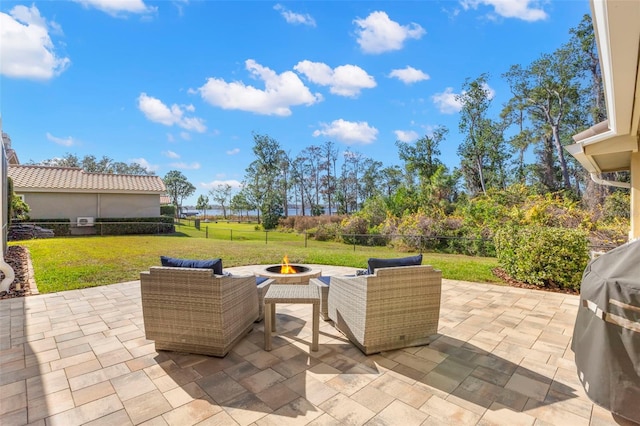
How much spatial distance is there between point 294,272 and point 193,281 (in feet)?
8.17

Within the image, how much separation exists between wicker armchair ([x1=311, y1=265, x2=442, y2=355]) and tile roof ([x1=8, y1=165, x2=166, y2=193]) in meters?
18.1

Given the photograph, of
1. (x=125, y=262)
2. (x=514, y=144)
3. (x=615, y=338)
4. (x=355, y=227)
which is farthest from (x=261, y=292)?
(x=514, y=144)

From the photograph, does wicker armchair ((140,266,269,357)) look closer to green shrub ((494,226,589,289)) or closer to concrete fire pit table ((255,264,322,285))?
concrete fire pit table ((255,264,322,285))

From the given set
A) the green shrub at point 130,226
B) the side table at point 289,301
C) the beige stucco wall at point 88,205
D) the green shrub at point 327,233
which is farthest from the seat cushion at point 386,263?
the beige stucco wall at point 88,205

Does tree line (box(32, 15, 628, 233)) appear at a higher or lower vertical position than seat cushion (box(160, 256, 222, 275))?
higher

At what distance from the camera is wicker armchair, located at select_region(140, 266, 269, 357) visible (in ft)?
9.61

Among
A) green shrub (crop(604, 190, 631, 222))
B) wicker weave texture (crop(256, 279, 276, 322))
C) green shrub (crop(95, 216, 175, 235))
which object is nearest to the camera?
wicker weave texture (crop(256, 279, 276, 322))

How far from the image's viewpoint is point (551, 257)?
6.06m

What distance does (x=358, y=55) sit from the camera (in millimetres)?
9531

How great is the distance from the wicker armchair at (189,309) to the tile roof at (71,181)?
17196 millimetres

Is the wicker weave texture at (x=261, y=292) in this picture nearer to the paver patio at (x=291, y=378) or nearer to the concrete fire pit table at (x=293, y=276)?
the paver patio at (x=291, y=378)

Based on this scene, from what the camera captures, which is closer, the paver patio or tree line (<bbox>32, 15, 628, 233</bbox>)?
the paver patio

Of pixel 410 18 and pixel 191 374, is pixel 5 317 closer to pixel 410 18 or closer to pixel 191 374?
pixel 191 374

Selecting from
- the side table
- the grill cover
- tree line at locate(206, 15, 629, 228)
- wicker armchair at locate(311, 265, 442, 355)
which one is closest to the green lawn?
wicker armchair at locate(311, 265, 442, 355)
